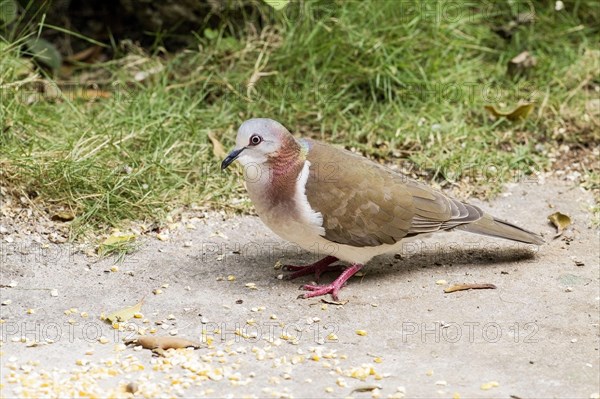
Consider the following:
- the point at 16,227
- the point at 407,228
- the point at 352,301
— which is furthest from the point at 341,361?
the point at 16,227

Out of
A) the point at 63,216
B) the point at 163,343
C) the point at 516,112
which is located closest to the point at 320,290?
the point at 163,343

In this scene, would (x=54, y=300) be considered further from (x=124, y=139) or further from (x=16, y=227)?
(x=124, y=139)

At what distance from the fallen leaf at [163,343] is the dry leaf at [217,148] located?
6.57 feet

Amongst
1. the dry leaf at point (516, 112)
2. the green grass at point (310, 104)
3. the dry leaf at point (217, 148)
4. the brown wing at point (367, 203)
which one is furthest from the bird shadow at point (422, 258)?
the dry leaf at point (516, 112)

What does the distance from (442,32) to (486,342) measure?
128 inches

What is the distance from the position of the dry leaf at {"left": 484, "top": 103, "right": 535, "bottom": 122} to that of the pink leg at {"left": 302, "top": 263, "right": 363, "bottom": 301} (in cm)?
213

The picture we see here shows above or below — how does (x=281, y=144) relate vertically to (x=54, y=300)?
above

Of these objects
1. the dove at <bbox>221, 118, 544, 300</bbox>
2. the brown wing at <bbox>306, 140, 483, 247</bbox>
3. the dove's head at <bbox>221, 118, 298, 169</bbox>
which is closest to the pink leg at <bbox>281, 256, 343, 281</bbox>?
the dove at <bbox>221, 118, 544, 300</bbox>

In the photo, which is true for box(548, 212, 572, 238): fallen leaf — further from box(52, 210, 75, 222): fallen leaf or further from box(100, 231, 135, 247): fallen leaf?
box(52, 210, 75, 222): fallen leaf

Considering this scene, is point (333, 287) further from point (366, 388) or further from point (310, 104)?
point (310, 104)

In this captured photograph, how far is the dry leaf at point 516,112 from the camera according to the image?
21.0 ft

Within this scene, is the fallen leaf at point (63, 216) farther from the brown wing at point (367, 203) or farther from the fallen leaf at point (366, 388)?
the fallen leaf at point (366, 388)

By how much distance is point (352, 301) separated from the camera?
4.66 metres

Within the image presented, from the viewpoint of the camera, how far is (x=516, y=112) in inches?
253
